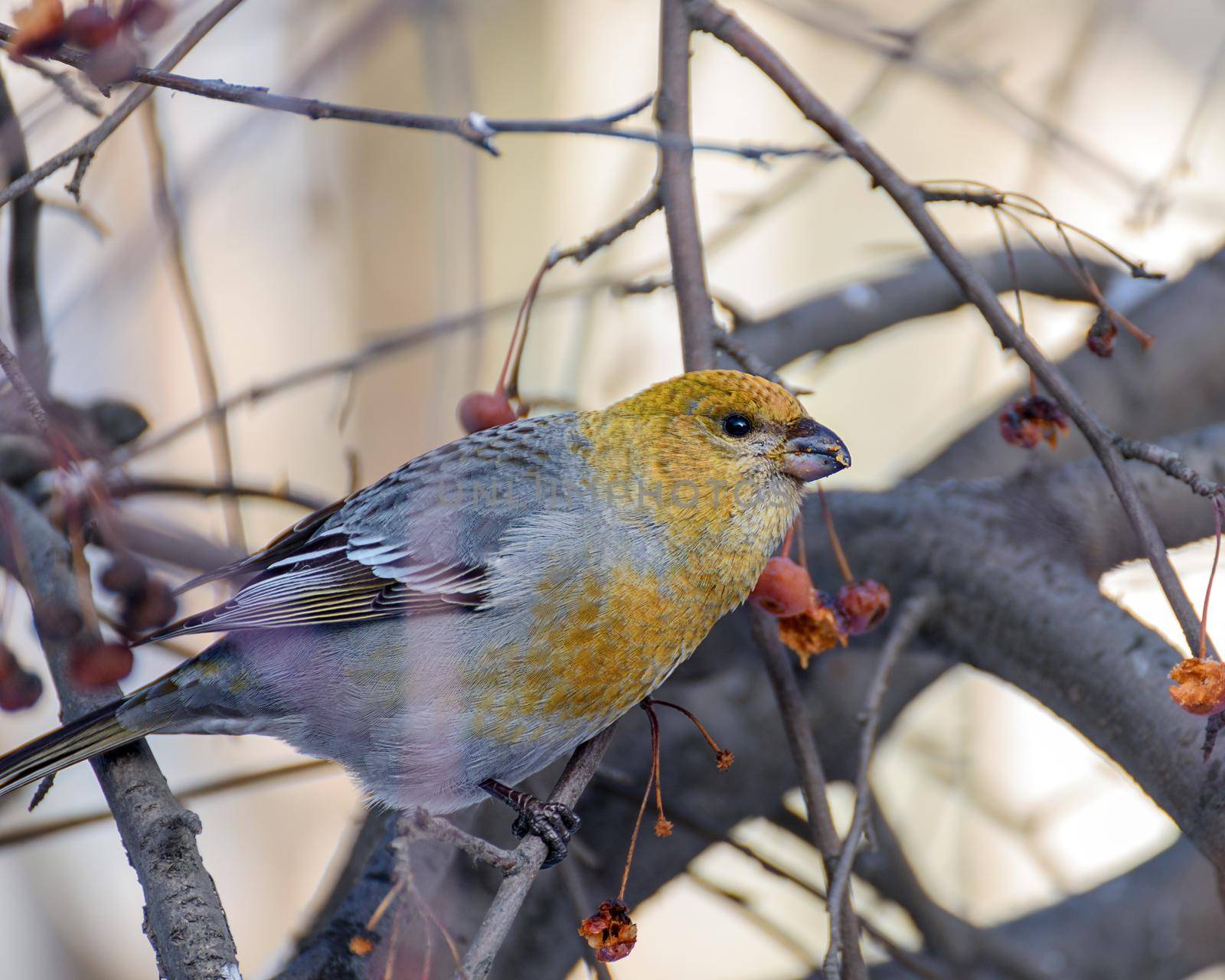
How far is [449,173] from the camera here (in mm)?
3373

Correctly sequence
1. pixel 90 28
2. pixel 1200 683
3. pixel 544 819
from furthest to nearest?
1. pixel 544 819
2. pixel 90 28
3. pixel 1200 683

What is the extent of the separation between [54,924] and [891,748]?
3.52 metres

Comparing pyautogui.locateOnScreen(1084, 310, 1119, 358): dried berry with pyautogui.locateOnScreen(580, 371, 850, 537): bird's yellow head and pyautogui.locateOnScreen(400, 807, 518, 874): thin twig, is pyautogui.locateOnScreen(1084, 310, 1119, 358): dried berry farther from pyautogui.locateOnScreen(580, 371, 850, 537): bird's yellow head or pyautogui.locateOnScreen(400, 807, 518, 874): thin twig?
pyautogui.locateOnScreen(400, 807, 518, 874): thin twig

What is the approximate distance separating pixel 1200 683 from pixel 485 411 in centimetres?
142

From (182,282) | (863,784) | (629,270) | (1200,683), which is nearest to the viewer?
(1200,683)

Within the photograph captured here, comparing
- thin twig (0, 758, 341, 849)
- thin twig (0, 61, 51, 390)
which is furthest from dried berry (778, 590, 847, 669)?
thin twig (0, 61, 51, 390)

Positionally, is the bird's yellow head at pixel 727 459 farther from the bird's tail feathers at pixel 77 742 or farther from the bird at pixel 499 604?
the bird's tail feathers at pixel 77 742

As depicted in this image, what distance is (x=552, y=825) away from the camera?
2.06 metres

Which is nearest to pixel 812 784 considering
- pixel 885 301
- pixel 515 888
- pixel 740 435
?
pixel 515 888

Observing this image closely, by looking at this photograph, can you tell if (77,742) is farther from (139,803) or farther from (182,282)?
(182,282)

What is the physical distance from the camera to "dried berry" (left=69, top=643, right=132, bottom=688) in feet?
7.06

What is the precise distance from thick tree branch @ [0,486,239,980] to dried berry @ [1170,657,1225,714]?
136 centimetres

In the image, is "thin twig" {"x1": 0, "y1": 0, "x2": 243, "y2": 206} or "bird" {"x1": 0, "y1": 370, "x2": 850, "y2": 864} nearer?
"thin twig" {"x1": 0, "y1": 0, "x2": 243, "y2": 206}

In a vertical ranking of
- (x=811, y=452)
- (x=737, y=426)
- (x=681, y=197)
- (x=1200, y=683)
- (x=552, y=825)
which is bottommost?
(x=1200, y=683)
